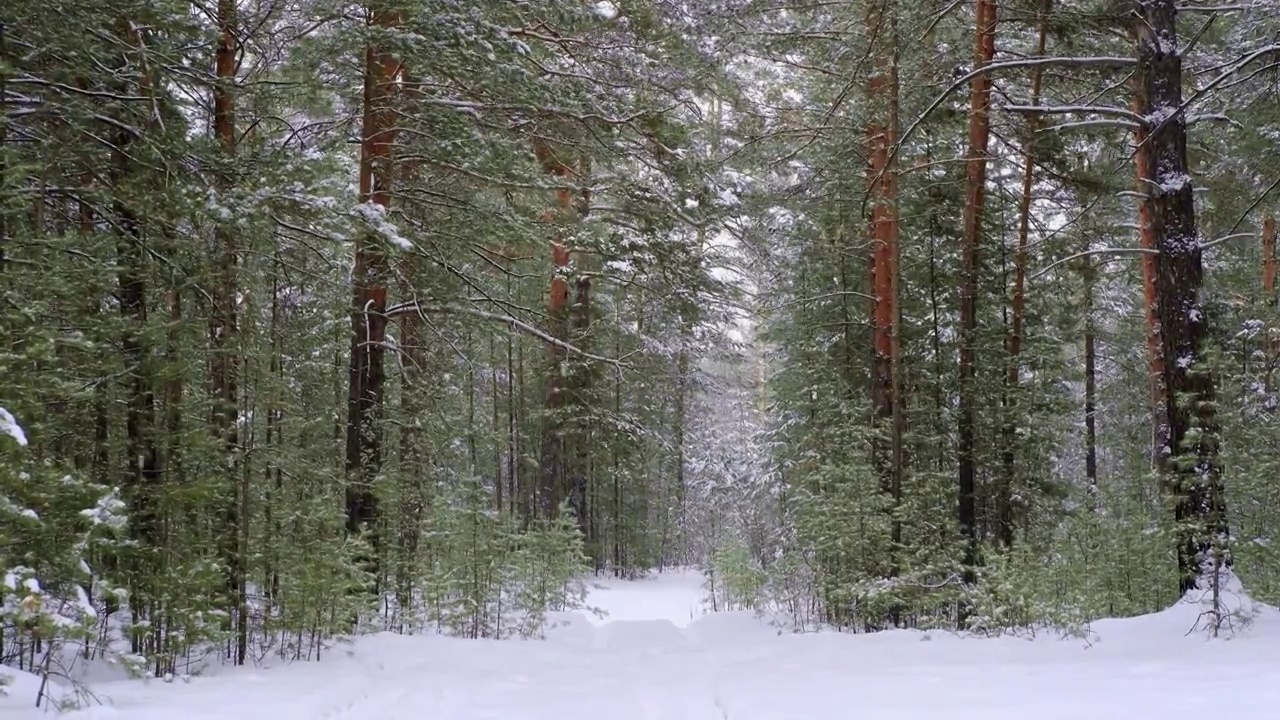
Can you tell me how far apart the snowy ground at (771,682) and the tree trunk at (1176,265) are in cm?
84

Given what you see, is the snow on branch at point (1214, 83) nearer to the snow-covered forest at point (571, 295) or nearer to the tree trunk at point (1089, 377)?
the snow-covered forest at point (571, 295)

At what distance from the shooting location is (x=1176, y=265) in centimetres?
662

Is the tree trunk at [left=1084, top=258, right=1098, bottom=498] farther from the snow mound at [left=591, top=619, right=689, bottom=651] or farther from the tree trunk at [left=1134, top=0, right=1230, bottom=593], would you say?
the snow mound at [left=591, top=619, right=689, bottom=651]

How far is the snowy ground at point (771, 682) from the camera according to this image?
401 centimetres

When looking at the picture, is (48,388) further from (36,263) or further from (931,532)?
(931,532)

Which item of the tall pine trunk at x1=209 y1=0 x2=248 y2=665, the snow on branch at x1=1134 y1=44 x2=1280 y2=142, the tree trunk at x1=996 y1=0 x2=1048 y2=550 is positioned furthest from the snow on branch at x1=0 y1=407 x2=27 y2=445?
the tree trunk at x1=996 y1=0 x2=1048 y2=550

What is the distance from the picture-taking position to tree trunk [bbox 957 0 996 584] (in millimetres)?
9891

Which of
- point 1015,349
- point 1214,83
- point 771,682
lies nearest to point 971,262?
point 1015,349

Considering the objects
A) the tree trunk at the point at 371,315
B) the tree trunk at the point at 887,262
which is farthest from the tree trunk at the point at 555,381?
the tree trunk at the point at 887,262

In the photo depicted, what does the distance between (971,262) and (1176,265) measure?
3.47m

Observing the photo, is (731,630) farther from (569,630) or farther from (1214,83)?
(1214,83)

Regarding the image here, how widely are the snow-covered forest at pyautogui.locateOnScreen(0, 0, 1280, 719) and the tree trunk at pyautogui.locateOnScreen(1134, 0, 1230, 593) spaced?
1.5 inches

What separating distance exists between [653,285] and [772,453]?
8355 millimetres

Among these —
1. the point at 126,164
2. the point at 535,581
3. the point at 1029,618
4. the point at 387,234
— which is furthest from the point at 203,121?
the point at 1029,618
